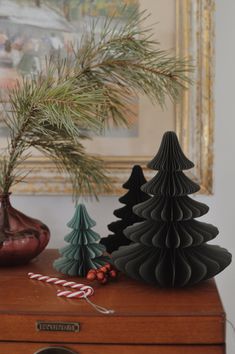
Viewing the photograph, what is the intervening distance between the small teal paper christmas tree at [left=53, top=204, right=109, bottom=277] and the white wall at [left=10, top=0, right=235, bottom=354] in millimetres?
250

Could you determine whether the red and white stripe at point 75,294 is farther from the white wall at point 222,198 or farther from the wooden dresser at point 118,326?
the white wall at point 222,198

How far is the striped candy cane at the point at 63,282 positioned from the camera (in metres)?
0.87

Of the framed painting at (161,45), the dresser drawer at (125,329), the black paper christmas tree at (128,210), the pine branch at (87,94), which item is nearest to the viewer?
the dresser drawer at (125,329)

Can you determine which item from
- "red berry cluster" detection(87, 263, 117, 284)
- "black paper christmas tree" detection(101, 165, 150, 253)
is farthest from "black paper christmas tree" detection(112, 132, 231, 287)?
"black paper christmas tree" detection(101, 165, 150, 253)

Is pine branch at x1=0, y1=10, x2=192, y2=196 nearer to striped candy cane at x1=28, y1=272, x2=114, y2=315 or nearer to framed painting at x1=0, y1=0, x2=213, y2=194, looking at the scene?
framed painting at x1=0, y1=0, x2=213, y2=194

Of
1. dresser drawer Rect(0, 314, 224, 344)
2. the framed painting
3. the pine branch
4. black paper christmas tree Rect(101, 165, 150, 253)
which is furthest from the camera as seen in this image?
the framed painting

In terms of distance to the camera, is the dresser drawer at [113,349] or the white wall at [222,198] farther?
the white wall at [222,198]

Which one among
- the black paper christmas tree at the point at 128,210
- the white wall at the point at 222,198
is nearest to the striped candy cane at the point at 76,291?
the black paper christmas tree at the point at 128,210

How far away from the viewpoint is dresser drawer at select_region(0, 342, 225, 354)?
31.1 inches

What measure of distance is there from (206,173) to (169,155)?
0.31m

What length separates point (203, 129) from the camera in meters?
1.17

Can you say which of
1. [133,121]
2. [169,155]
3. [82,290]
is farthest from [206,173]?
[82,290]

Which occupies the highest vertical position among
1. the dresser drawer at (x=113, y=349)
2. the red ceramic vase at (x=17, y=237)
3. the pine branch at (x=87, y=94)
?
the pine branch at (x=87, y=94)

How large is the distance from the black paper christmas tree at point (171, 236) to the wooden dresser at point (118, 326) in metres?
0.05
